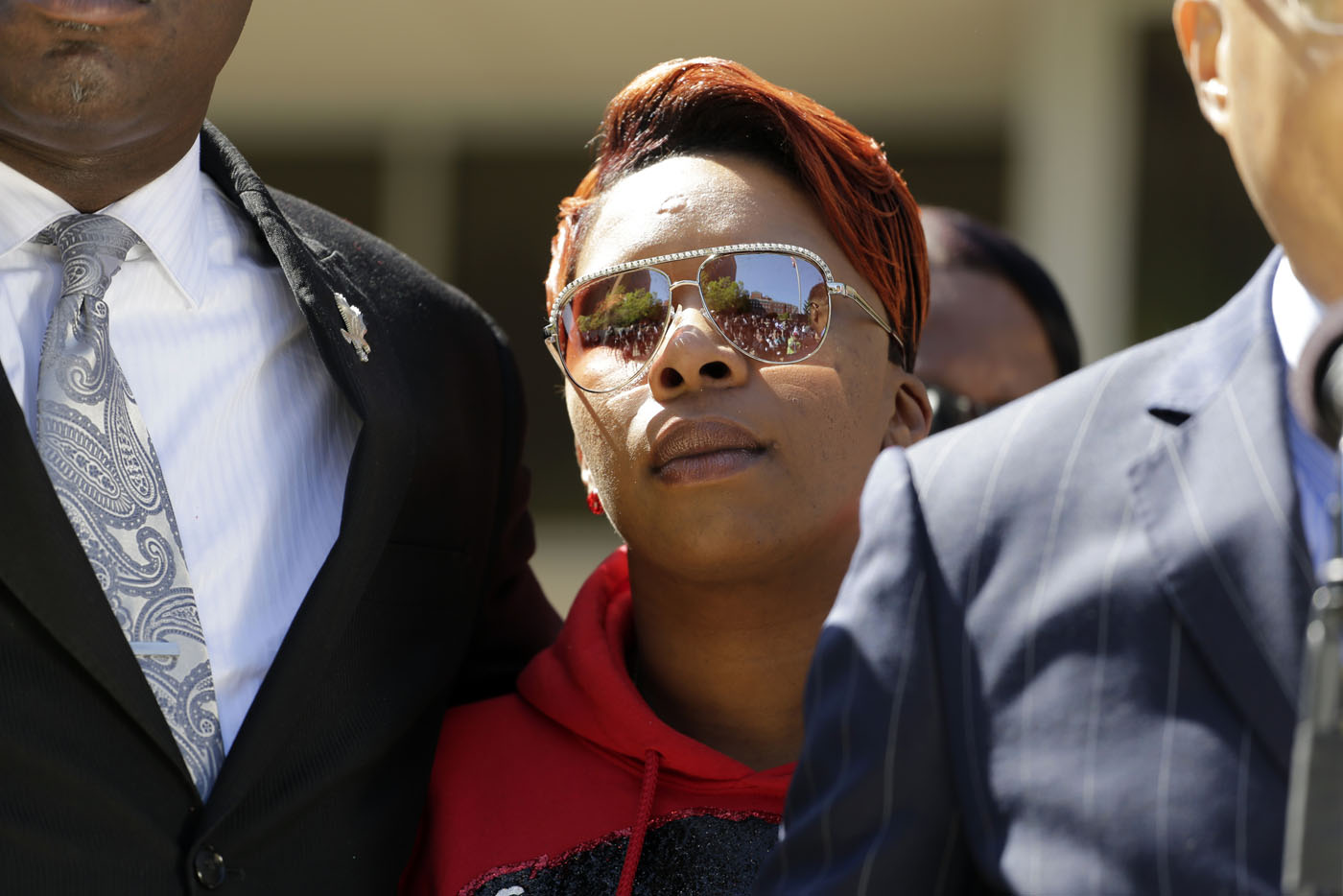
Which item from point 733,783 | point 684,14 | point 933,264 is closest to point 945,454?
point 733,783

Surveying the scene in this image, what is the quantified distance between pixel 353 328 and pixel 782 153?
706 millimetres

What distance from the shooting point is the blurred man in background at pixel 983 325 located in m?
3.64

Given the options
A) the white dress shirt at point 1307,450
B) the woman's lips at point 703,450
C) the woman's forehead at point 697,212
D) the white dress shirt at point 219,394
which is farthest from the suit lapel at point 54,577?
the white dress shirt at point 1307,450

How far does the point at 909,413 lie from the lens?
2.61 metres

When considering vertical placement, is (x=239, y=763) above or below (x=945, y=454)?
below

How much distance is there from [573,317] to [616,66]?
6.16 metres

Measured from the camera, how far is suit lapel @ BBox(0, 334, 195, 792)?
1.87m

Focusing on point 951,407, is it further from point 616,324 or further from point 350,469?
point 350,469

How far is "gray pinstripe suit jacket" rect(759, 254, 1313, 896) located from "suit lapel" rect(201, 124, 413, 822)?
29.5 inches

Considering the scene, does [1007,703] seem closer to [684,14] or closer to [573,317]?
[573,317]

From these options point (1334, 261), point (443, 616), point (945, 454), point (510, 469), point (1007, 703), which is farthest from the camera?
point (510, 469)

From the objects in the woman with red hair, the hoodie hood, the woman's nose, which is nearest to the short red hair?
the woman with red hair

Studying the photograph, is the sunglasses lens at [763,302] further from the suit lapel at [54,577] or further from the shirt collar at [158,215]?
the suit lapel at [54,577]

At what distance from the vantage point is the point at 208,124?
2506mm
